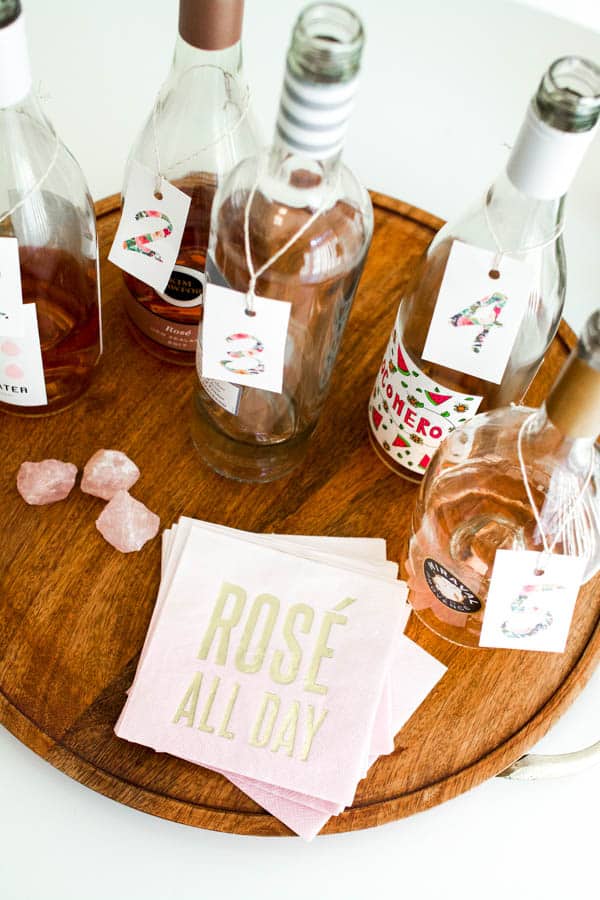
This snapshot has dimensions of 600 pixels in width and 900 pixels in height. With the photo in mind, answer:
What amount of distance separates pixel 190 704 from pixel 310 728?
8cm

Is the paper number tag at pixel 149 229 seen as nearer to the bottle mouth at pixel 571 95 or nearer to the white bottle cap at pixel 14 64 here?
the white bottle cap at pixel 14 64

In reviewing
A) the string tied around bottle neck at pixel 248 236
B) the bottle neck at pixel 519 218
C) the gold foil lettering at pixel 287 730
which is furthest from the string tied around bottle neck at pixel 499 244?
the gold foil lettering at pixel 287 730

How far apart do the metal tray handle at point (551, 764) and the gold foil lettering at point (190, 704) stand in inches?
9.0

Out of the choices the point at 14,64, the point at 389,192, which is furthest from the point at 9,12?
the point at 389,192

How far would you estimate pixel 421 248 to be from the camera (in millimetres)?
943

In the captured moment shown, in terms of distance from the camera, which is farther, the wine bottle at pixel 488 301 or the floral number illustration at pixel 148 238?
the floral number illustration at pixel 148 238

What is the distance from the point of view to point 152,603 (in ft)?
2.39

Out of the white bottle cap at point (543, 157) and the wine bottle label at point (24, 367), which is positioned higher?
the white bottle cap at point (543, 157)

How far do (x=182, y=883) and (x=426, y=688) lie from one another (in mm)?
211

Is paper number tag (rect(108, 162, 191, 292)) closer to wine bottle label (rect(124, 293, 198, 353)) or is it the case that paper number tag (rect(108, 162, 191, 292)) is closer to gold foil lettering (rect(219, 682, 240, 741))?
wine bottle label (rect(124, 293, 198, 353))

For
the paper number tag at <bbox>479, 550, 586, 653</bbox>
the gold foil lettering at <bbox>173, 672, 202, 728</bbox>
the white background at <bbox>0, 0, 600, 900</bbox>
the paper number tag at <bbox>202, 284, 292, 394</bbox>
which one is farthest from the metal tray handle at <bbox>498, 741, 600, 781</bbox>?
the paper number tag at <bbox>202, 284, 292, 394</bbox>

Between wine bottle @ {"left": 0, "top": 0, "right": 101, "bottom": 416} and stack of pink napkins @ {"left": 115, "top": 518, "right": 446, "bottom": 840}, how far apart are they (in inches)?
6.2

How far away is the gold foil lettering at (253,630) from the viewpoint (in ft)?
2.28

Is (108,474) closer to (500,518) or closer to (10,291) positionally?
(10,291)
